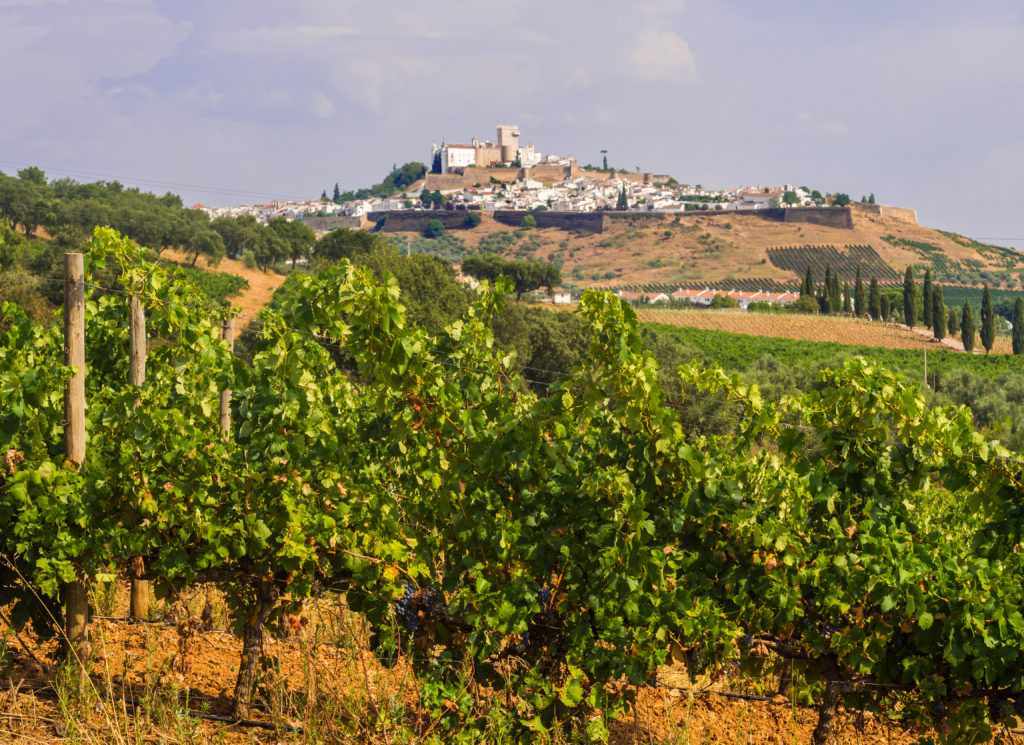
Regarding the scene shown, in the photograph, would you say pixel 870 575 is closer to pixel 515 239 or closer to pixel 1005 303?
pixel 1005 303

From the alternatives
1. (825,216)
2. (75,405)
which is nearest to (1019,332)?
(75,405)

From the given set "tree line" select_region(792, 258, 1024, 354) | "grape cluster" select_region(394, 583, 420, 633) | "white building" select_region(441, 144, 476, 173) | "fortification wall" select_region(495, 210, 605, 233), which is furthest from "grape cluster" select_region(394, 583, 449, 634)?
"white building" select_region(441, 144, 476, 173)

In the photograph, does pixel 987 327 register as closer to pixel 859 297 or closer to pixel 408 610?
pixel 859 297

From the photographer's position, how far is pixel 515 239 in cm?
12281

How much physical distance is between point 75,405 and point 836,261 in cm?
10819

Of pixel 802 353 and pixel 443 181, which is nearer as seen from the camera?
pixel 802 353

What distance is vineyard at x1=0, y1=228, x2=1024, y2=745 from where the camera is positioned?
148 inches

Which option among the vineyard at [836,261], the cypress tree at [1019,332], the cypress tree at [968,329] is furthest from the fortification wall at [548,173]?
the cypress tree at [968,329]

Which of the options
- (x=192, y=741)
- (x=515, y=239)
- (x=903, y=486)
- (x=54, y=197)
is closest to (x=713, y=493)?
(x=903, y=486)

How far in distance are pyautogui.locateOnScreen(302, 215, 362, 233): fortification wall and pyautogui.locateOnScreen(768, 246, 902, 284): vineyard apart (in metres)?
64.6

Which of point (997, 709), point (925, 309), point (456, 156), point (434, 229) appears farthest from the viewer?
point (456, 156)

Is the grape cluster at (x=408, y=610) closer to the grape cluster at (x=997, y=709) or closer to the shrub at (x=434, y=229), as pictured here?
the grape cluster at (x=997, y=709)

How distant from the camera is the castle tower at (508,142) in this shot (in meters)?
175

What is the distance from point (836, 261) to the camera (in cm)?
10431
